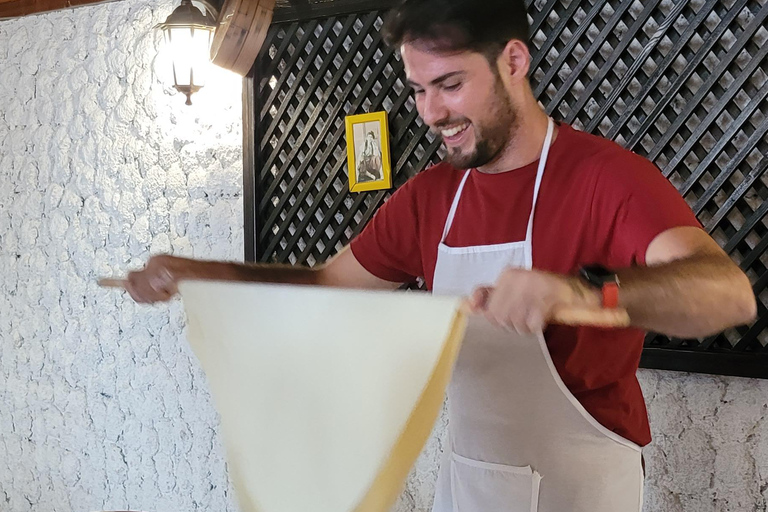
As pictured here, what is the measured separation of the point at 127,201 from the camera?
2672mm

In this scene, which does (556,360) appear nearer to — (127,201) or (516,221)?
(516,221)

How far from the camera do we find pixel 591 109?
6.44 feet

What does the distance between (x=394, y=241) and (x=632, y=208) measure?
1.77ft

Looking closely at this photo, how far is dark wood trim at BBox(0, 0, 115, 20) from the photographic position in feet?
9.21

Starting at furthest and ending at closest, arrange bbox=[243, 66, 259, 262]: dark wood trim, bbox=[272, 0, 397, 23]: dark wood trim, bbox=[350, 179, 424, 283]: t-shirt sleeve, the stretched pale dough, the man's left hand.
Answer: bbox=[243, 66, 259, 262]: dark wood trim
bbox=[272, 0, 397, 23]: dark wood trim
bbox=[350, 179, 424, 283]: t-shirt sleeve
the stretched pale dough
the man's left hand

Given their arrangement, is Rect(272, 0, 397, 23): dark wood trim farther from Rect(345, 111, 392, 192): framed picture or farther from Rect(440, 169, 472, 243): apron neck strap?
Rect(440, 169, 472, 243): apron neck strap

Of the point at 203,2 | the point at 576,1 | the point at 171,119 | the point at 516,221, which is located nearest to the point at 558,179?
the point at 516,221

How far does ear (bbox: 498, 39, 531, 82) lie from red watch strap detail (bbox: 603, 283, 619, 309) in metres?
0.58

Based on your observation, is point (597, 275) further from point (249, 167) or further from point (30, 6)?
point (30, 6)

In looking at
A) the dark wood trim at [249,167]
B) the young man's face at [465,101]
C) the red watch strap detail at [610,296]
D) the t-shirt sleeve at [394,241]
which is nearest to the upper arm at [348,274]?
the t-shirt sleeve at [394,241]

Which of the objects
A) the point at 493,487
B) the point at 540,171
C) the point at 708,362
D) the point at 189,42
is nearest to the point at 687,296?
the point at 540,171

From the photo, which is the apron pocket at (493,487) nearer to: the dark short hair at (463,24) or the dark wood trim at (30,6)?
the dark short hair at (463,24)

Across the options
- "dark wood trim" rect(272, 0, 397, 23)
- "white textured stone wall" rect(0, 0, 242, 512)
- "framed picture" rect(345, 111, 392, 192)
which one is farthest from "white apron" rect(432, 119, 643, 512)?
"white textured stone wall" rect(0, 0, 242, 512)

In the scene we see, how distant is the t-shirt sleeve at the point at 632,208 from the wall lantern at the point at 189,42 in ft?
5.16
